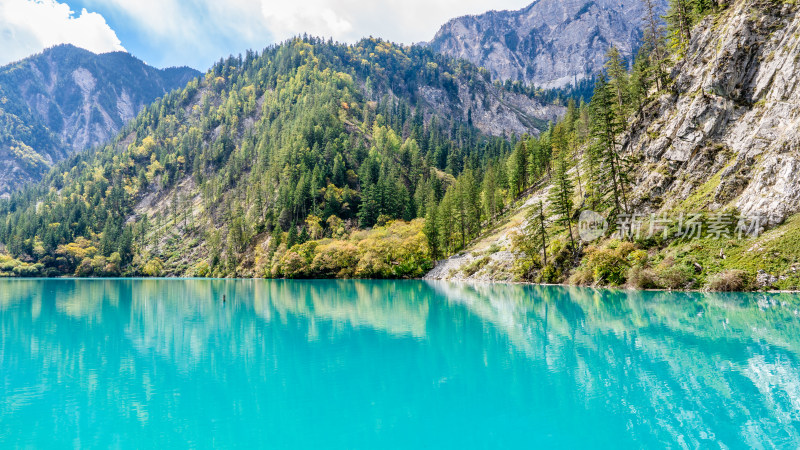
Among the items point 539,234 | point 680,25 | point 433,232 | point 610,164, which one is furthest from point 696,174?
point 433,232

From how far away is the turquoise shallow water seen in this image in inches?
454

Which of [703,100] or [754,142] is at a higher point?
[703,100]

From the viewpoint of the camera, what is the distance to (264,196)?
128500mm

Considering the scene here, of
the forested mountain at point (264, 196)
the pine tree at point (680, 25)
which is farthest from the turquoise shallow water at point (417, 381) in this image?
the forested mountain at point (264, 196)

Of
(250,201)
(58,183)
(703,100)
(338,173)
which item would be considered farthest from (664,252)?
(58,183)

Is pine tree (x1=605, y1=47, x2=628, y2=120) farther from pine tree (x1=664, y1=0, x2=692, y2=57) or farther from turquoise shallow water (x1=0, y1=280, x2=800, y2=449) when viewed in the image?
turquoise shallow water (x1=0, y1=280, x2=800, y2=449)

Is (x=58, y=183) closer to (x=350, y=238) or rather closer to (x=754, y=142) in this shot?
(x=350, y=238)

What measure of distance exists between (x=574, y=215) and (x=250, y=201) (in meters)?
102

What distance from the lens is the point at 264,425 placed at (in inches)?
486

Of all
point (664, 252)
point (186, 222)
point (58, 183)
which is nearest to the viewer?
point (664, 252)

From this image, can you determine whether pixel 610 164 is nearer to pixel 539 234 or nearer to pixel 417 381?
pixel 539 234

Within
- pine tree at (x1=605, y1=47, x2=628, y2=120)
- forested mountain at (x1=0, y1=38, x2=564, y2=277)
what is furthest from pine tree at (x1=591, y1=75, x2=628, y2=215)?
forested mountain at (x1=0, y1=38, x2=564, y2=277)

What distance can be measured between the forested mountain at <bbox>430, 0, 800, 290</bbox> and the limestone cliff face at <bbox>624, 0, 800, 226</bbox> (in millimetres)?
144

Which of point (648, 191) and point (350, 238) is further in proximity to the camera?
point (350, 238)
